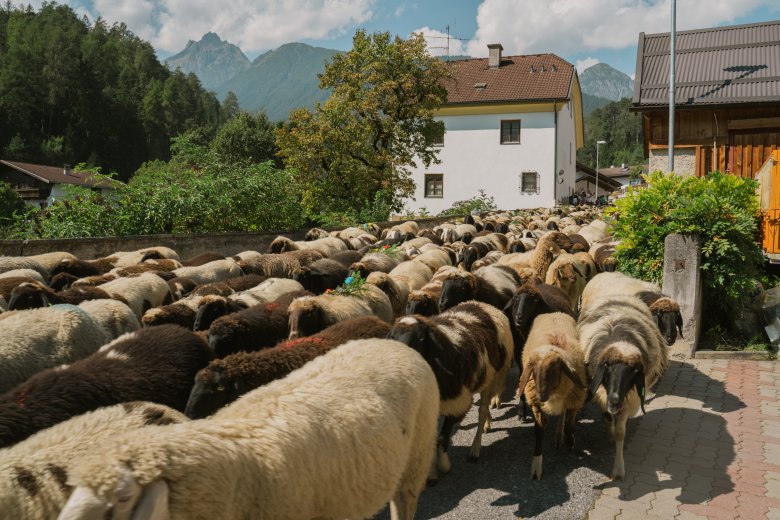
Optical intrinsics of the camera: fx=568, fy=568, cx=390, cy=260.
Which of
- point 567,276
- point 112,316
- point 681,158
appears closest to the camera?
point 112,316

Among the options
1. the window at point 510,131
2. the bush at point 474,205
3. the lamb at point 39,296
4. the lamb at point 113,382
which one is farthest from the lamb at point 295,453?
the window at point 510,131

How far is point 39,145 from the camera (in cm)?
6234

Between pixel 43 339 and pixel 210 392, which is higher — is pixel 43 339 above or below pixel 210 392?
above

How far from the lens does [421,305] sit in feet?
23.6

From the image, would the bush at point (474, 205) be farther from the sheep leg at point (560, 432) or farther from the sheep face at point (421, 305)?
the sheep leg at point (560, 432)

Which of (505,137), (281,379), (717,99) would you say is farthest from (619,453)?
(505,137)

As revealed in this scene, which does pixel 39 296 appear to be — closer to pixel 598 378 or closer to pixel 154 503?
pixel 154 503

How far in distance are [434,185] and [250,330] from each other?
34.5m

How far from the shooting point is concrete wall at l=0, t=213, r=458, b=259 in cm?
1089

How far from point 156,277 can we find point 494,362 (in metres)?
5.20

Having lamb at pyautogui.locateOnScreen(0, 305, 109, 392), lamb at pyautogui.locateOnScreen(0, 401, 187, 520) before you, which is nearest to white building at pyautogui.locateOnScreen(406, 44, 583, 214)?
lamb at pyautogui.locateOnScreen(0, 305, 109, 392)

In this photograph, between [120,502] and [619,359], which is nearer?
[120,502]

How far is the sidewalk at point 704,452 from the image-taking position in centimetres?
437

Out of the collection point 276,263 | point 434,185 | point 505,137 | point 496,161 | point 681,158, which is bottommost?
point 276,263
